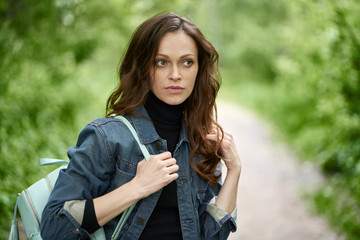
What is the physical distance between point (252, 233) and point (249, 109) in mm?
11326

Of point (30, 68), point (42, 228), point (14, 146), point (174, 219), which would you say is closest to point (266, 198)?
point (14, 146)

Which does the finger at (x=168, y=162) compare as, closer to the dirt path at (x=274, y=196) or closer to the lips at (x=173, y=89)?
the lips at (x=173, y=89)

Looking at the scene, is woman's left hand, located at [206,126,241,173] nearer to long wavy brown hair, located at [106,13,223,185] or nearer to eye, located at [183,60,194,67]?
long wavy brown hair, located at [106,13,223,185]

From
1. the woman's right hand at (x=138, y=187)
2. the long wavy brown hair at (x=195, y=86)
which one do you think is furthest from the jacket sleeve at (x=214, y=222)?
the woman's right hand at (x=138, y=187)

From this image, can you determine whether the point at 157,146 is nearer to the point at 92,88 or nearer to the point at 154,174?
the point at 154,174

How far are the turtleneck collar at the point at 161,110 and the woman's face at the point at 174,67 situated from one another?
3 cm

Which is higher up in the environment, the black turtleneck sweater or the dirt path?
the dirt path

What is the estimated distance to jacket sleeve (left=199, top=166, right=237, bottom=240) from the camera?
1.80 metres

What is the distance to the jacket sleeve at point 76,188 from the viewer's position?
1479 millimetres

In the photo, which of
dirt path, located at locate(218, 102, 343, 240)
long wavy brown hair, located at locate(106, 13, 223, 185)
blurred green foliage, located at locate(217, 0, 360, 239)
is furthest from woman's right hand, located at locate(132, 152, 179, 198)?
dirt path, located at locate(218, 102, 343, 240)

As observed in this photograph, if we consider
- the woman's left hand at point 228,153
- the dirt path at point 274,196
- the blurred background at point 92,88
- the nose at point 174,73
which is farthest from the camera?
the dirt path at point 274,196

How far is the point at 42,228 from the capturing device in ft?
4.96

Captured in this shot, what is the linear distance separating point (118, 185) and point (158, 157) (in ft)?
0.71

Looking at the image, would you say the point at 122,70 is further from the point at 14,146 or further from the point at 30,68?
the point at 30,68
